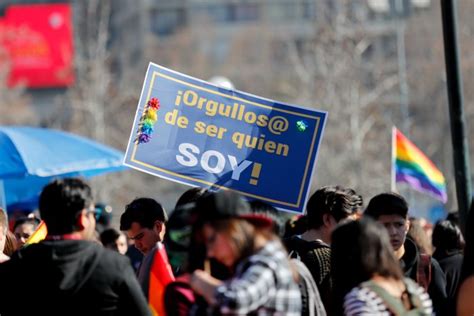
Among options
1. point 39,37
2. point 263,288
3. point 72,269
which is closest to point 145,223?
point 72,269

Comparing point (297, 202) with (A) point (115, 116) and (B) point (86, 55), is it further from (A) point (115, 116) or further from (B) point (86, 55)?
(B) point (86, 55)

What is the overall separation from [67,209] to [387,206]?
2653 millimetres

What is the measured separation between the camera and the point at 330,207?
25.8ft

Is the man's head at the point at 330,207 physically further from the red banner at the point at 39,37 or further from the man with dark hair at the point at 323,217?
the red banner at the point at 39,37

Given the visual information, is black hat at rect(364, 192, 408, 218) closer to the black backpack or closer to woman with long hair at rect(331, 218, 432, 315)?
the black backpack

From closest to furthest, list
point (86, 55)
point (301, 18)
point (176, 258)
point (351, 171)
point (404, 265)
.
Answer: point (176, 258), point (404, 265), point (351, 171), point (86, 55), point (301, 18)

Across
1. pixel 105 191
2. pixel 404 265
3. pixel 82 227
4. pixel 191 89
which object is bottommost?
pixel 105 191

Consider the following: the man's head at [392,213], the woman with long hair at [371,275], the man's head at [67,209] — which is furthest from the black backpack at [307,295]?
the man's head at [392,213]

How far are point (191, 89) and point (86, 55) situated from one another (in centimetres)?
4862

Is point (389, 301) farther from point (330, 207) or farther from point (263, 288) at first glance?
point (330, 207)

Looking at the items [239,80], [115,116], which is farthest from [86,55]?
[239,80]

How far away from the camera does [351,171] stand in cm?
4131

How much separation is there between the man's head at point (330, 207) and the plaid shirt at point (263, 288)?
2.29m

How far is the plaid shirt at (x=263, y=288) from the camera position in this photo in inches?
210
